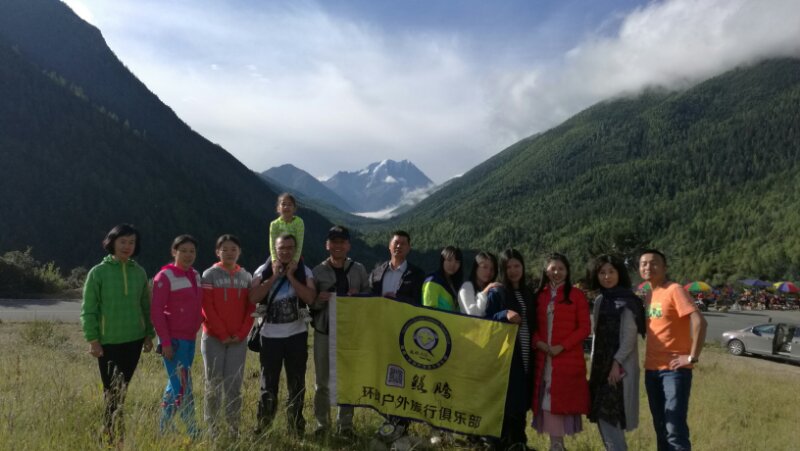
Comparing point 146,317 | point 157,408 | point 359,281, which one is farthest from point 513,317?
point 146,317

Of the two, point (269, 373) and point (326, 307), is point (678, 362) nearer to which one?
point (326, 307)

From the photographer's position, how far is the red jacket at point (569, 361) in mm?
4438

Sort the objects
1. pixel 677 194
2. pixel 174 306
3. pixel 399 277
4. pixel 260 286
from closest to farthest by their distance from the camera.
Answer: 1. pixel 174 306
2. pixel 260 286
3. pixel 399 277
4. pixel 677 194

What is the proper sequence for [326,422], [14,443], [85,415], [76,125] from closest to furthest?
[14,443]
[85,415]
[326,422]
[76,125]

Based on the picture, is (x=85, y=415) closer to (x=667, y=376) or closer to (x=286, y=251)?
(x=286, y=251)

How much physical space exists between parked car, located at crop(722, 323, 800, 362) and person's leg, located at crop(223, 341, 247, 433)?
20118mm

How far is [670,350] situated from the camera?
4.30 meters

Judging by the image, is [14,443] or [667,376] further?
[667,376]

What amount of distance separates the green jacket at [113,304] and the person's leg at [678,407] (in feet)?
15.7

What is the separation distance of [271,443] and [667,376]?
358 centimetres

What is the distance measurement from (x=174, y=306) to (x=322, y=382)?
165 centimetres

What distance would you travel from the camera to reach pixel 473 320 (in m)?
4.64

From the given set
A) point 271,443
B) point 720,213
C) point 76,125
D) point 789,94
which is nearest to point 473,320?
point 271,443

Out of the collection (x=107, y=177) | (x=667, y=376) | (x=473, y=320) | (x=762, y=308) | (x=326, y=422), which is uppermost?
(x=107, y=177)
